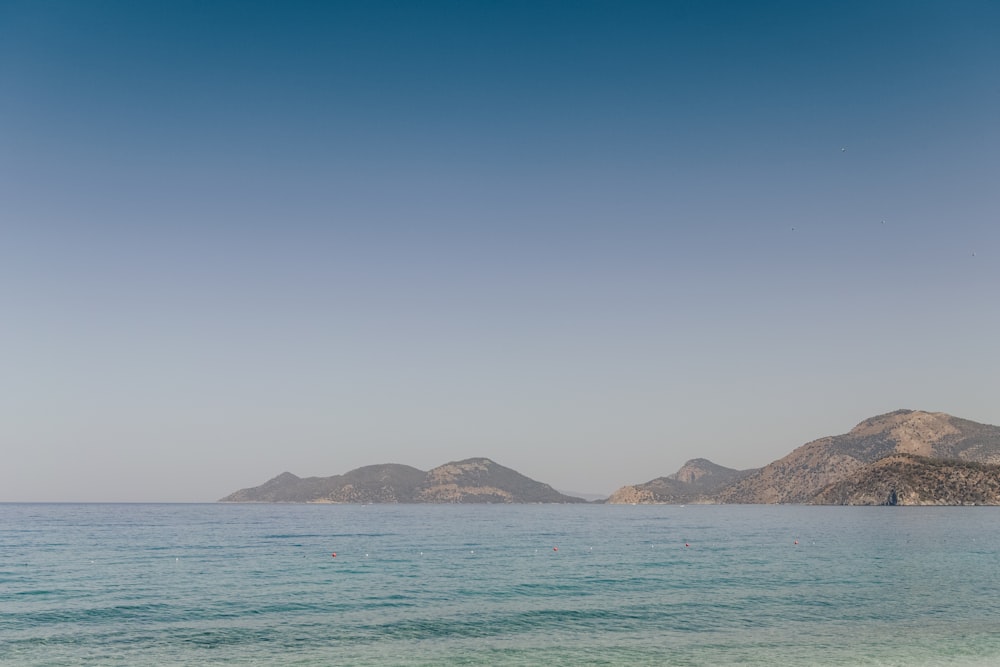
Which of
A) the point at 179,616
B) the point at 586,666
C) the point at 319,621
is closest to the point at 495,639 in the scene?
the point at 586,666

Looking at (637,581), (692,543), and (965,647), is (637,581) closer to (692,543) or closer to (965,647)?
(965,647)

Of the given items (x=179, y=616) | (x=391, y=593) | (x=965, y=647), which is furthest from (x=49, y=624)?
(x=965, y=647)

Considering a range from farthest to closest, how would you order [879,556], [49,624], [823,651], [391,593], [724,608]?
[879,556] → [391,593] → [724,608] → [49,624] → [823,651]

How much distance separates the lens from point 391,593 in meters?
58.8

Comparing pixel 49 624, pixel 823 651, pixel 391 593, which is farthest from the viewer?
pixel 391 593

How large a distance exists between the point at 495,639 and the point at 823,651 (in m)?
17.8

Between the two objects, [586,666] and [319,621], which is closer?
[586,666]

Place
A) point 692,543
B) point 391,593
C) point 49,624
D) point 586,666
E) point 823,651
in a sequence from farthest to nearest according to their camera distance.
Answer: point 692,543, point 391,593, point 49,624, point 823,651, point 586,666

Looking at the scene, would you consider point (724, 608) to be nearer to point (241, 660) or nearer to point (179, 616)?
point (241, 660)

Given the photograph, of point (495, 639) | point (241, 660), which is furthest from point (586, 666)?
point (241, 660)

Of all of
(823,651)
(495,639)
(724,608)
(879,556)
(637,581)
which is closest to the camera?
(823,651)

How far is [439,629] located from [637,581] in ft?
90.4

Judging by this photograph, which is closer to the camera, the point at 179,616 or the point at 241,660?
the point at 241,660

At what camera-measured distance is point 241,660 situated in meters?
36.8
